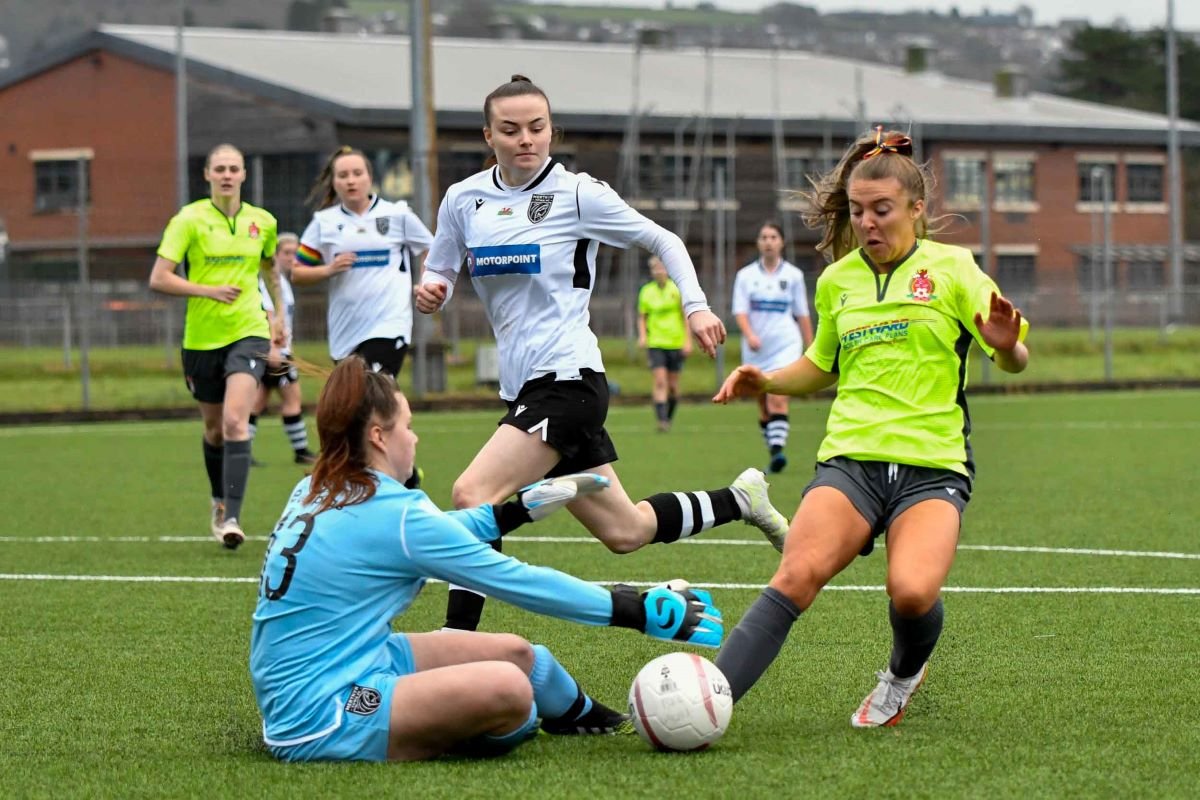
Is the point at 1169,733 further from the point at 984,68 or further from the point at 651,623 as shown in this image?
the point at 984,68

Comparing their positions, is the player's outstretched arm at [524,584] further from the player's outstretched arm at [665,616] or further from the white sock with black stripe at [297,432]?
the white sock with black stripe at [297,432]

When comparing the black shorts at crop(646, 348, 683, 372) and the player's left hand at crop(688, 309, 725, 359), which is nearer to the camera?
the player's left hand at crop(688, 309, 725, 359)

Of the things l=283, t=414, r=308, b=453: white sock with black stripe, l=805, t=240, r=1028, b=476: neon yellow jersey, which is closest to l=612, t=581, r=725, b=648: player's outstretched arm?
l=805, t=240, r=1028, b=476: neon yellow jersey

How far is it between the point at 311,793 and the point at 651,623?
3.37ft

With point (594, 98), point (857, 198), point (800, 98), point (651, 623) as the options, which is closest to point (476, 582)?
point (651, 623)

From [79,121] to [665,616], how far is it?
47.1m

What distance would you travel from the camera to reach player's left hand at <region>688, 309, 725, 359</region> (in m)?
6.12

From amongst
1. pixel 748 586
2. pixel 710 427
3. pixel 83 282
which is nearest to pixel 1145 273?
pixel 710 427

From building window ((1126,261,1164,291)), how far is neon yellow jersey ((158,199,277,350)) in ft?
131

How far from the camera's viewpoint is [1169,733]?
532 cm

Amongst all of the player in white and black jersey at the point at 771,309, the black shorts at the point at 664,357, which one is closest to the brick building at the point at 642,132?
the black shorts at the point at 664,357

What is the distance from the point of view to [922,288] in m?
5.65

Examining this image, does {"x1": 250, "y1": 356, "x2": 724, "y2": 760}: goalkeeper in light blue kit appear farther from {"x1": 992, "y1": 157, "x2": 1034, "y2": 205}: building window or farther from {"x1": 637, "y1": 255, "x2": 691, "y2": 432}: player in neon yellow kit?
{"x1": 992, "y1": 157, "x2": 1034, "y2": 205}: building window

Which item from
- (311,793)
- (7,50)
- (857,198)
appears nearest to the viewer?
(311,793)
